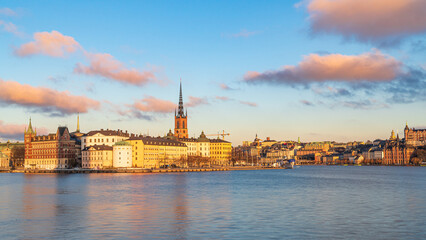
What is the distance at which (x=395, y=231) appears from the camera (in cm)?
2752

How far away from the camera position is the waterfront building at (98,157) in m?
134

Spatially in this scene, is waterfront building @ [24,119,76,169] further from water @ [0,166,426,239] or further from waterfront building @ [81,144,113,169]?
water @ [0,166,426,239]

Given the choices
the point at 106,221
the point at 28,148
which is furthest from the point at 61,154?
the point at 106,221

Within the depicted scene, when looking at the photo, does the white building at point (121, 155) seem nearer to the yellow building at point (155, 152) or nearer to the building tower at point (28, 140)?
the yellow building at point (155, 152)

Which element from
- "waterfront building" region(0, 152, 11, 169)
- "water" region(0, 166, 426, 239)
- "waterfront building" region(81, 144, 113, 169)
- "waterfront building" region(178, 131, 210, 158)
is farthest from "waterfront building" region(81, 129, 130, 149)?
"water" region(0, 166, 426, 239)

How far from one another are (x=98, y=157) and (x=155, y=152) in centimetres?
2195

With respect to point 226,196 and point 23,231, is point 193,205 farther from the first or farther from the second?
point 23,231

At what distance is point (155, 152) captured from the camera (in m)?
151

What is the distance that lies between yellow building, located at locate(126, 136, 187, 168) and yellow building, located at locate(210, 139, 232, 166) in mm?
18614

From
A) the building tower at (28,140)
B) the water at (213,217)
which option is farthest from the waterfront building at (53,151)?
the water at (213,217)

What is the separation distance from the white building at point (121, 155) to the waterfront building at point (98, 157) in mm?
2366

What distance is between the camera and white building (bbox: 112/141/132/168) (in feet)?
433

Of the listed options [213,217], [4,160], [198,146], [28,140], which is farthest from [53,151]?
[213,217]

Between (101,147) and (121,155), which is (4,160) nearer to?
(101,147)
